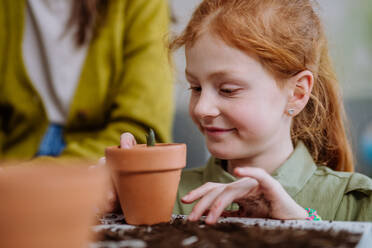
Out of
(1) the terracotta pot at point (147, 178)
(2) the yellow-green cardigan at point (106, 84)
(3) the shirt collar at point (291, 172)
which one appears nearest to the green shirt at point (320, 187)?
(3) the shirt collar at point (291, 172)

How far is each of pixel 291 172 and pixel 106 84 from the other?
76cm

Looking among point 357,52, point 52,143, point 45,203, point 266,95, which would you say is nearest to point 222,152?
point 266,95

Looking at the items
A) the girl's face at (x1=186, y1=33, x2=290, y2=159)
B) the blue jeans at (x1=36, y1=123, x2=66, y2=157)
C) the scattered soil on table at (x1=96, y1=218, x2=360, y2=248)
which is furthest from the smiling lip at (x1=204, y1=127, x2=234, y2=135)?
the blue jeans at (x1=36, y1=123, x2=66, y2=157)

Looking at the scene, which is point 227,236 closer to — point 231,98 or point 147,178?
point 147,178

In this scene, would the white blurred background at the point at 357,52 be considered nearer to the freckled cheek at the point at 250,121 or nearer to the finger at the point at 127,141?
the freckled cheek at the point at 250,121

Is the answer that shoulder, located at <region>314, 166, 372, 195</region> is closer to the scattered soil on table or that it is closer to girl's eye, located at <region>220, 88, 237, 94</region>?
girl's eye, located at <region>220, 88, 237, 94</region>

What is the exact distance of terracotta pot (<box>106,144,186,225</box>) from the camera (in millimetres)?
531

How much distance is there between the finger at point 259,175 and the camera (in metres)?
0.58

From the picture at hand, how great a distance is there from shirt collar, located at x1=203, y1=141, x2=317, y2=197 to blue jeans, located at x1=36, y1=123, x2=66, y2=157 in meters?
0.62

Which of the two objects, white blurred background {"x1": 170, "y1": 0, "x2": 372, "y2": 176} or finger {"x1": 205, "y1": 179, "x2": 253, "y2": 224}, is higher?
white blurred background {"x1": 170, "y1": 0, "x2": 372, "y2": 176}

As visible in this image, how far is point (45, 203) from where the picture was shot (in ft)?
1.01

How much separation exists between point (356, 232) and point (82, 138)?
44.1 inches

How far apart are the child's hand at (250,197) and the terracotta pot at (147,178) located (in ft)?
0.15

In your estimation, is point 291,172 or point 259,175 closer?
point 259,175
